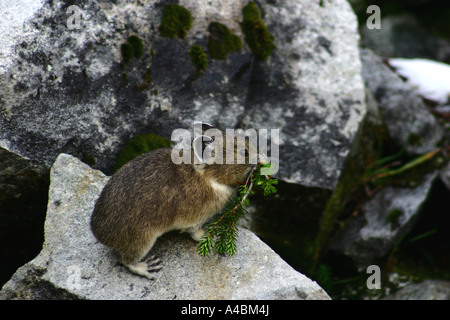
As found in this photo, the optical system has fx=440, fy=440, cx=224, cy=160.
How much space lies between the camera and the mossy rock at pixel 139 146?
643 centimetres

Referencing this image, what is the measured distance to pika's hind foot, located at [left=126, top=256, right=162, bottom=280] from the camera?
16.6ft

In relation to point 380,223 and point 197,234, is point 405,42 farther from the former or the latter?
point 197,234

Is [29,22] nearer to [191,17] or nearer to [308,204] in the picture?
[191,17]

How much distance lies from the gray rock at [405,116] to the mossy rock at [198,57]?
4.15 m

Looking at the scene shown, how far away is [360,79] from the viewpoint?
7.49 metres

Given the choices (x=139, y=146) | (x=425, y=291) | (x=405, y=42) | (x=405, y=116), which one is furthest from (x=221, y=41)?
(x=405, y=42)

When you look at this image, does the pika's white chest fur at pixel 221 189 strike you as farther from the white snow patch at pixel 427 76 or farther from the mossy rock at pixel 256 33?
the white snow patch at pixel 427 76

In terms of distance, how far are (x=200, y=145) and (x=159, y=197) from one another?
76 centimetres

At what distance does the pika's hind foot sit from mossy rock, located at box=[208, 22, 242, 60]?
3.47 meters

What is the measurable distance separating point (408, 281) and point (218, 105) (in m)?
4.51

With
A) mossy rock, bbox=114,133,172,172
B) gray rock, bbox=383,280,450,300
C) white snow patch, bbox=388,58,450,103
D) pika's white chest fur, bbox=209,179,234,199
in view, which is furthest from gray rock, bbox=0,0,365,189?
white snow patch, bbox=388,58,450,103

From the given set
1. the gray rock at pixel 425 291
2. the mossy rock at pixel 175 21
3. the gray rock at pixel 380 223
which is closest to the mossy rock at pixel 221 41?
the mossy rock at pixel 175 21

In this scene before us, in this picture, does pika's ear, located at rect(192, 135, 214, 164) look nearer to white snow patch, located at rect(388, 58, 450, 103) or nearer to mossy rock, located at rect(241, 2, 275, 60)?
mossy rock, located at rect(241, 2, 275, 60)
